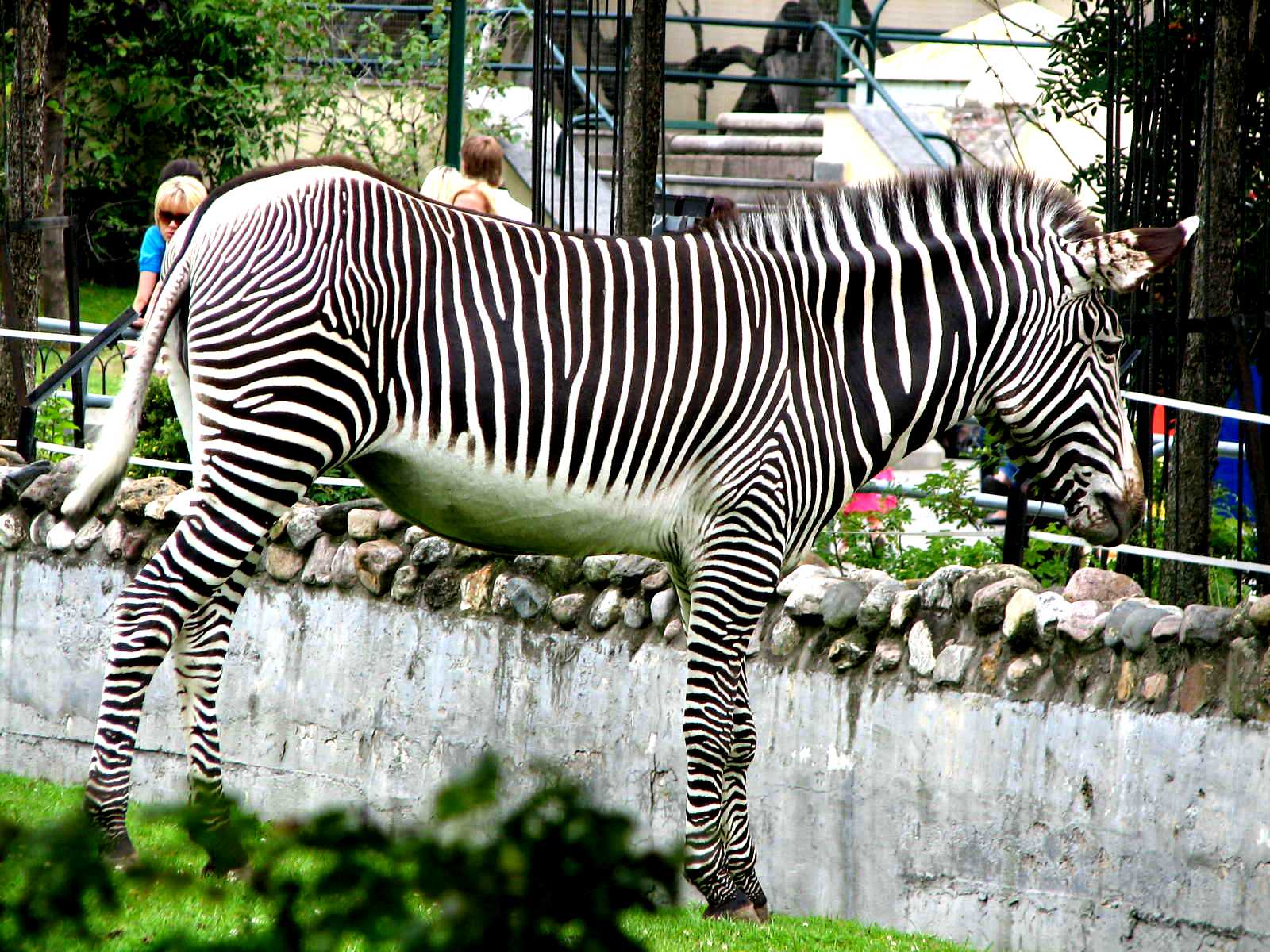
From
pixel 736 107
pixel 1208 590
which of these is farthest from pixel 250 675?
pixel 736 107

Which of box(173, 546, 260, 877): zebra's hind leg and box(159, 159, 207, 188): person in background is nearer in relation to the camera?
box(173, 546, 260, 877): zebra's hind leg

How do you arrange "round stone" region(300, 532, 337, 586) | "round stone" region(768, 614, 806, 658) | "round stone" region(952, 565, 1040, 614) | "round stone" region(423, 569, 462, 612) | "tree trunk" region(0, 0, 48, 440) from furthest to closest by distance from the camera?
"tree trunk" region(0, 0, 48, 440) < "round stone" region(300, 532, 337, 586) < "round stone" region(423, 569, 462, 612) < "round stone" region(768, 614, 806, 658) < "round stone" region(952, 565, 1040, 614)

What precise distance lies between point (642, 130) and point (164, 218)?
2.51 m

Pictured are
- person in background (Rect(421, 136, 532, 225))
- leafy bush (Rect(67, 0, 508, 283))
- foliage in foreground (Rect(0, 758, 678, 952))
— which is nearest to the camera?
foliage in foreground (Rect(0, 758, 678, 952))

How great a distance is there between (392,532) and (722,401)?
2.02 m

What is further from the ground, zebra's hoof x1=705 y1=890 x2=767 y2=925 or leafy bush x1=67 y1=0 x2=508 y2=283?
leafy bush x1=67 y1=0 x2=508 y2=283

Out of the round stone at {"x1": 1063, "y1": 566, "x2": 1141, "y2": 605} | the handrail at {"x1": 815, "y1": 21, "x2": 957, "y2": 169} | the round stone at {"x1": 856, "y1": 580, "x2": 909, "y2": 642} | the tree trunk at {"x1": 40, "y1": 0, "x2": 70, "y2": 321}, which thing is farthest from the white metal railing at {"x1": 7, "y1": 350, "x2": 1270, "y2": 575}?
the handrail at {"x1": 815, "y1": 21, "x2": 957, "y2": 169}

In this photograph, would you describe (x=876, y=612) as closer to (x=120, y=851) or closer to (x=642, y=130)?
(x=120, y=851)

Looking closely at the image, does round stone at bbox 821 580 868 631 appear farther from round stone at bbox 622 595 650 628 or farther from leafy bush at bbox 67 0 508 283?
leafy bush at bbox 67 0 508 283

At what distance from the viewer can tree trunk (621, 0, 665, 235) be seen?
23.9ft

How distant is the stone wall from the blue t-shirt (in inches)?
65.9

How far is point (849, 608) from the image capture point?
5520 mm

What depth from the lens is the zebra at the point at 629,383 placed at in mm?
4723

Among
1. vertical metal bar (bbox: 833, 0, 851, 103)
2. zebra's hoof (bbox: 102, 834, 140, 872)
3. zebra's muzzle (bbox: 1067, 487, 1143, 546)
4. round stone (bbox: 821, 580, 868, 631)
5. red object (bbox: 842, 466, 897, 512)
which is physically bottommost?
zebra's hoof (bbox: 102, 834, 140, 872)
